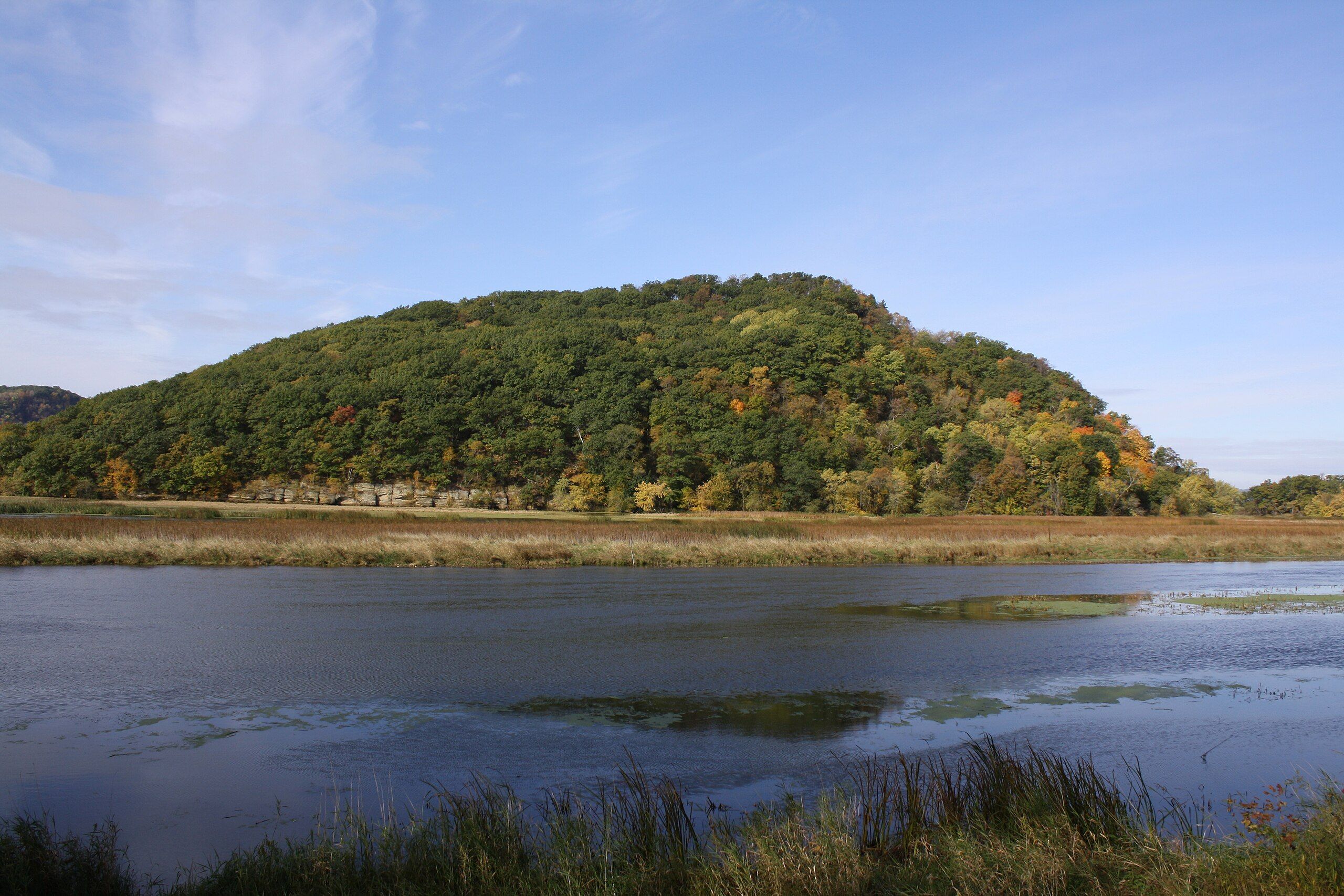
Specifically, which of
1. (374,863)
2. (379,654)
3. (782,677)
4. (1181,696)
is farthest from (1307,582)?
(374,863)

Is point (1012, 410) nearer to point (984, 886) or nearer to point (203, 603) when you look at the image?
point (203, 603)

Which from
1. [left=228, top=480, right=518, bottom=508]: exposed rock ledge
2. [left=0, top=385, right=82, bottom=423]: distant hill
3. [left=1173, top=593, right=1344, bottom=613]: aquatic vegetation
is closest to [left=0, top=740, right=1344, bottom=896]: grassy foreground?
[left=1173, top=593, right=1344, bottom=613]: aquatic vegetation

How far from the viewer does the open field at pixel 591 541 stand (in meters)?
30.0

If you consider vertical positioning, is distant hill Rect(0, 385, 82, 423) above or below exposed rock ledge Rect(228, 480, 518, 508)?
above

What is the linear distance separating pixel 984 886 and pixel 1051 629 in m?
13.0

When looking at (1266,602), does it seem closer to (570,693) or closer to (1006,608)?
(1006,608)

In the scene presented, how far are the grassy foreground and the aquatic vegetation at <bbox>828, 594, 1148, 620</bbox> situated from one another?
1220cm

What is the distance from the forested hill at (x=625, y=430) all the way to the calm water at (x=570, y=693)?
196ft

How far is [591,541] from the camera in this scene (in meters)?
34.8

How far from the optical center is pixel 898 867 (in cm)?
568

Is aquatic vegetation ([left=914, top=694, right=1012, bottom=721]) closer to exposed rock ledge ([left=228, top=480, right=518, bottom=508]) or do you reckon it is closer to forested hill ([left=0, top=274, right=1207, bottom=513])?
forested hill ([left=0, top=274, right=1207, bottom=513])

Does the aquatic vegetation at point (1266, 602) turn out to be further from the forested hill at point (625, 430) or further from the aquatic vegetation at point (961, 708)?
the forested hill at point (625, 430)

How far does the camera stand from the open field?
30.0m

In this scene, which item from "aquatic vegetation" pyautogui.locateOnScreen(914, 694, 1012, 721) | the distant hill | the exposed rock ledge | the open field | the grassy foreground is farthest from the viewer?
the distant hill
